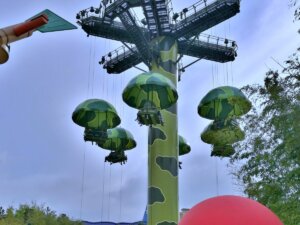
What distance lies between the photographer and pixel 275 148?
30.7 feet

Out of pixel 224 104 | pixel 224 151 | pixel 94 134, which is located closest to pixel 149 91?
pixel 224 104

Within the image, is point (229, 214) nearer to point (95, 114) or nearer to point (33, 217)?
point (95, 114)

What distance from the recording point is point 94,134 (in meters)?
11.9

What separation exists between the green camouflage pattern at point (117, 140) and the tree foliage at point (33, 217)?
18223 mm

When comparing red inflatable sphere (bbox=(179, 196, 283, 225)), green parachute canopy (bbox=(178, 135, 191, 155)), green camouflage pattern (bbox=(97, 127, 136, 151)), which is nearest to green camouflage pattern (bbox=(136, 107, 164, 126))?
green camouflage pattern (bbox=(97, 127, 136, 151))

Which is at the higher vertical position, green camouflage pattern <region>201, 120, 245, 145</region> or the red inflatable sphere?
green camouflage pattern <region>201, 120, 245, 145</region>

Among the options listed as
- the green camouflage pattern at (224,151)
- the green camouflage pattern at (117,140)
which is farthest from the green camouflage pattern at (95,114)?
the green camouflage pattern at (224,151)

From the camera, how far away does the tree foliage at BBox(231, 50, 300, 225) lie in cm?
839

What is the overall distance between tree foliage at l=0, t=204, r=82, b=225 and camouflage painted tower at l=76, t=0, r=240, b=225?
59.8 ft

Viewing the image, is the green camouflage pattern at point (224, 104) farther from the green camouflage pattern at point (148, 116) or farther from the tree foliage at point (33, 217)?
the tree foliage at point (33, 217)

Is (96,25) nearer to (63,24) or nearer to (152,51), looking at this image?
(152,51)

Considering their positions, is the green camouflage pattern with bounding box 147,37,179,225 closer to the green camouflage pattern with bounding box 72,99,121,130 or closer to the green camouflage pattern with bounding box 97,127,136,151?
the green camouflage pattern with bounding box 97,127,136,151

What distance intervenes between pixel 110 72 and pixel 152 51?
2615 mm

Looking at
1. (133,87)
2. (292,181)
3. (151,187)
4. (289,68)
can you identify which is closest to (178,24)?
(133,87)
